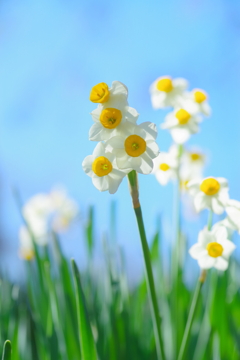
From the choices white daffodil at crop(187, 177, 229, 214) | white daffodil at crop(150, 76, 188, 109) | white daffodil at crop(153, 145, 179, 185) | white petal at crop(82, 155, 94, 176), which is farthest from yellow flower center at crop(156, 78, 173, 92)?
white petal at crop(82, 155, 94, 176)

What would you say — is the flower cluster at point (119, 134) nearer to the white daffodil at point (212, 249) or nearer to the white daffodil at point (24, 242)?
the white daffodil at point (212, 249)

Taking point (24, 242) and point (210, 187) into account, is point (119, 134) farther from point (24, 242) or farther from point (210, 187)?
point (24, 242)

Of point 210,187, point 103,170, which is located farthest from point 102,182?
point 210,187

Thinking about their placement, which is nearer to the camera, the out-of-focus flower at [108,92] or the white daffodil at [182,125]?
the out-of-focus flower at [108,92]

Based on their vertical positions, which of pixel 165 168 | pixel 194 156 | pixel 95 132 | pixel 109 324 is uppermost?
pixel 194 156

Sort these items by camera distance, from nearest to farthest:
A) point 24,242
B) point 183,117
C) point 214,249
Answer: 1. point 214,249
2. point 183,117
3. point 24,242

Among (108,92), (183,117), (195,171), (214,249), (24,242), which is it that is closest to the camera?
(108,92)

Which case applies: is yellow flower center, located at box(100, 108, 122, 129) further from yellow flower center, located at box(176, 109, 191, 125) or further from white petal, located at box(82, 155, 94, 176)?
yellow flower center, located at box(176, 109, 191, 125)

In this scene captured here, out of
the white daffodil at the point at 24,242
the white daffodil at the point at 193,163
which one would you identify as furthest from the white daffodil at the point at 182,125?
the white daffodil at the point at 24,242

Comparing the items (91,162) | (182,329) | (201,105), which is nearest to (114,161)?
(91,162)
